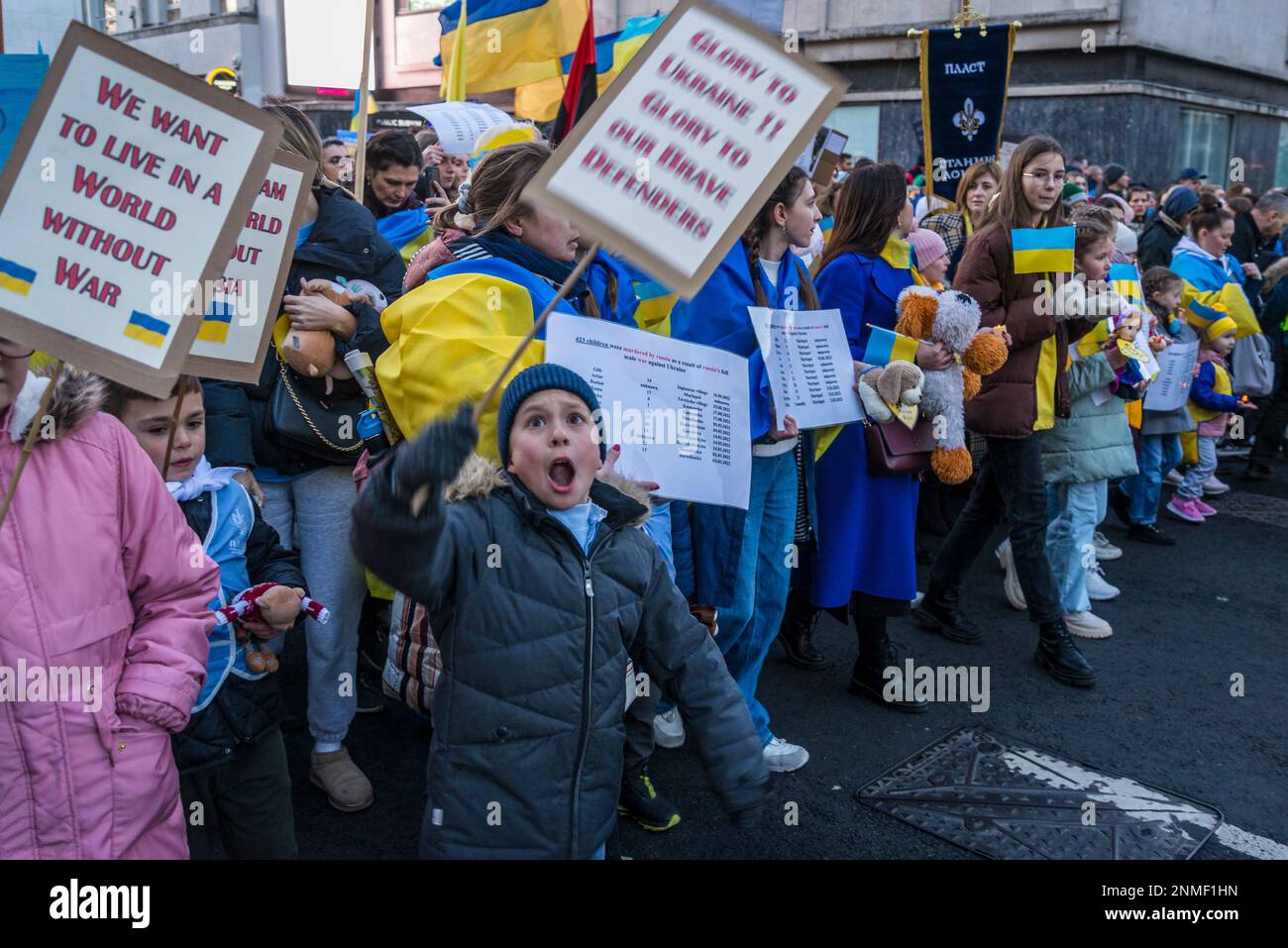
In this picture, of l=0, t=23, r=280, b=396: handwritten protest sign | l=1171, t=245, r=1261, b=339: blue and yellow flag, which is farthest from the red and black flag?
l=1171, t=245, r=1261, b=339: blue and yellow flag

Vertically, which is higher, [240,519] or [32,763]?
[240,519]

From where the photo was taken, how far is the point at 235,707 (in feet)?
8.36

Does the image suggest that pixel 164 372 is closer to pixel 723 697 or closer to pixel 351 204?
pixel 723 697

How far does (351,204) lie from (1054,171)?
2.86 m

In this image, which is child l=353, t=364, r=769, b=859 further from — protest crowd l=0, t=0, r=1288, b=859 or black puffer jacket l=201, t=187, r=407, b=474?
black puffer jacket l=201, t=187, r=407, b=474

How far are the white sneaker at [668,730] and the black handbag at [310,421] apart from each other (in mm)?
1585

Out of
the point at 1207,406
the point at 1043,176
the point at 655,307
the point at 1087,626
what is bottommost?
the point at 1087,626

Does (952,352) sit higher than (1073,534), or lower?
higher

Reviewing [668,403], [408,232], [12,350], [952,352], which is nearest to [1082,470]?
[952,352]

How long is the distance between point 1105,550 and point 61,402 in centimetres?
603

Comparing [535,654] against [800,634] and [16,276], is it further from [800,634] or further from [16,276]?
[800,634]

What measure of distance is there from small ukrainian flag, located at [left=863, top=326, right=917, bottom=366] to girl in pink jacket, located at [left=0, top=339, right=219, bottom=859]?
9.37 ft

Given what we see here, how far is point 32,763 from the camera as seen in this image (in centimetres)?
204

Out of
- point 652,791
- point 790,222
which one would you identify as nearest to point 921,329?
point 790,222
